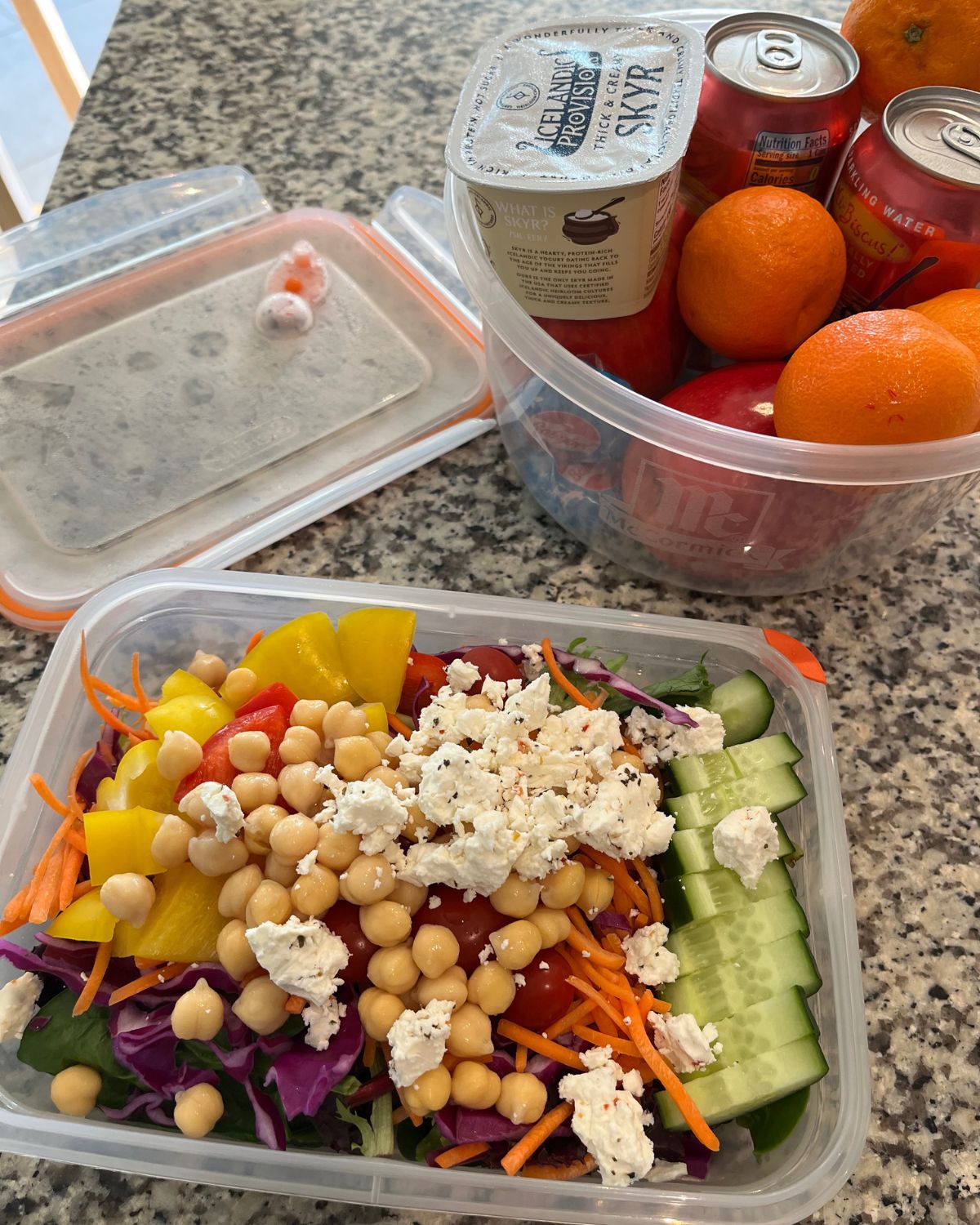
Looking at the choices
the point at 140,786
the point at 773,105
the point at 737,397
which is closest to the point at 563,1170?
the point at 140,786

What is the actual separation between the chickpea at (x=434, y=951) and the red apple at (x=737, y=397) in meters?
0.51

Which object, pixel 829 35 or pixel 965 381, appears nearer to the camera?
pixel 965 381

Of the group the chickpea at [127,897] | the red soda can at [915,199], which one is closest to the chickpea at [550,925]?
the chickpea at [127,897]

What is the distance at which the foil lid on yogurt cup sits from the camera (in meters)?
0.76

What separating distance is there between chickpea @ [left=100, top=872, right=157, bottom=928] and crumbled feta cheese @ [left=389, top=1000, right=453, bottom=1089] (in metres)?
0.22

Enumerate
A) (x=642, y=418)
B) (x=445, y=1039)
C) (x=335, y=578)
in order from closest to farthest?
(x=445, y=1039) < (x=642, y=418) < (x=335, y=578)

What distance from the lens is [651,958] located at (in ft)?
2.48

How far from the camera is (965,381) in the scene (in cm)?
77

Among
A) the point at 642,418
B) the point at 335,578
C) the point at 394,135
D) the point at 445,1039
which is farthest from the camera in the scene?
the point at 394,135

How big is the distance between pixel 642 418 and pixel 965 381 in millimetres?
271

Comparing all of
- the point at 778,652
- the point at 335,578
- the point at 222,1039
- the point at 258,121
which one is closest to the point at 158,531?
the point at 335,578

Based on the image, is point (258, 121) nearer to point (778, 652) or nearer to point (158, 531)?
point (158, 531)

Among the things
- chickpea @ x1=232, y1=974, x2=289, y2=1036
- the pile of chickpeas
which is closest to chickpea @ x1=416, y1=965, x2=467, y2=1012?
the pile of chickpeas

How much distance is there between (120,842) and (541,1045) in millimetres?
379
